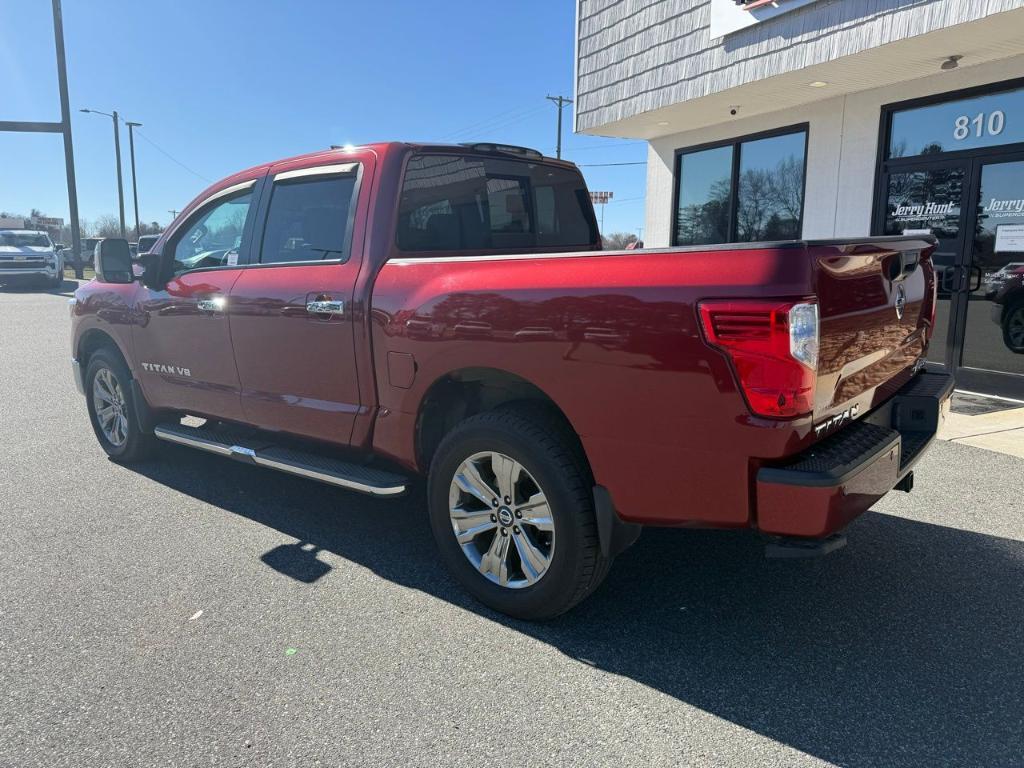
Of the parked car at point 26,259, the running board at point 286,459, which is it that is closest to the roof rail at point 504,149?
the running board at point 286,459

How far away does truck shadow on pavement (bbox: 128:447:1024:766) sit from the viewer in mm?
2402

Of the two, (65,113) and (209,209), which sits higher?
(65,113)

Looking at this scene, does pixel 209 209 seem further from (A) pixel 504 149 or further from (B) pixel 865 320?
(B) pixel 865 320

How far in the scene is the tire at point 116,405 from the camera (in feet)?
16.9

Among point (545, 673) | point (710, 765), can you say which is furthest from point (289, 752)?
point (710, 765)

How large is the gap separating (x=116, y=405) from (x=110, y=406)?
0.45 ft

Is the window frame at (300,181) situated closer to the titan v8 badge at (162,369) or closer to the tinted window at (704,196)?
the titan v8 badge at (162,369)

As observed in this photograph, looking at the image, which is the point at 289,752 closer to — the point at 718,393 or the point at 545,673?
the point at 545,673

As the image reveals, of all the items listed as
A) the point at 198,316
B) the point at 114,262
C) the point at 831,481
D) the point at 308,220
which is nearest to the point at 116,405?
the point at 114,262

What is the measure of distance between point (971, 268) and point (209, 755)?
8.16 meters

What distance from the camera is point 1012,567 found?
3.54 meters

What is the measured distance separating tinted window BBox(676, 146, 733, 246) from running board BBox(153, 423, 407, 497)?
7380mm

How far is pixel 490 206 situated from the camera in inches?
162

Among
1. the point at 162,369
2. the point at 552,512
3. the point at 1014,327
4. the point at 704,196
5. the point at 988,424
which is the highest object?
the point at 704,196
